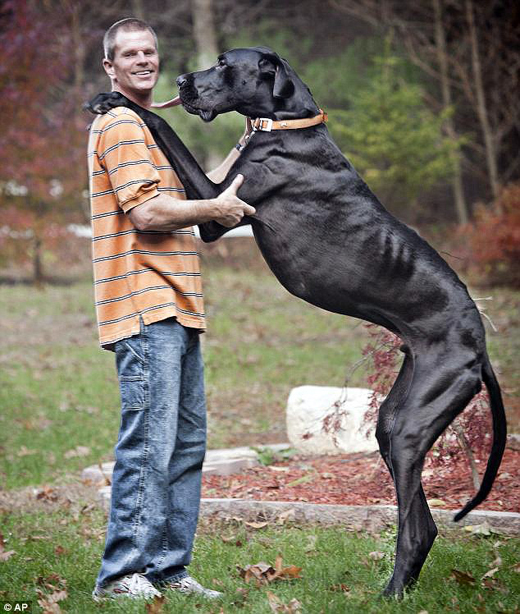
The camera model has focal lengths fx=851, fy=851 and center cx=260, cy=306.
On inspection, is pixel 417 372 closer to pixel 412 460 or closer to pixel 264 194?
pixel 412 460

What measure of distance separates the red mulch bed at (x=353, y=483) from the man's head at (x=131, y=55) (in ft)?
9.15

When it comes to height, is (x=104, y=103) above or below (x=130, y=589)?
above

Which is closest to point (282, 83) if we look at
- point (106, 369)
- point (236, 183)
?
point (236, 183)

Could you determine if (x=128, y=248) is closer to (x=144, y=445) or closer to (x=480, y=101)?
(x=144, y=445)

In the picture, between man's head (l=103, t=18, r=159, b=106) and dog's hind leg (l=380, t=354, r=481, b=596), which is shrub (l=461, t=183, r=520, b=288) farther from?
man's head (l=103, t=18, r=159, b=106)

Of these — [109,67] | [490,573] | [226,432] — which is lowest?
[226,432]

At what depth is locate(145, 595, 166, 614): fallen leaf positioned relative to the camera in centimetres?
345

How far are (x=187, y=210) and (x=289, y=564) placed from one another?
187 centimetres

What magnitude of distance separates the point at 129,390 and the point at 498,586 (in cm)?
181

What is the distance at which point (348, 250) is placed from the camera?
11.8 ft

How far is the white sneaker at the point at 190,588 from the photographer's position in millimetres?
3773

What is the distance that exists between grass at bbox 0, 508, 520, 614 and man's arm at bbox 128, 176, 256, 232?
1.59 metres

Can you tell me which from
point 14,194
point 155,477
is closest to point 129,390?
point 155,477

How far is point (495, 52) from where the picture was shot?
1764cm
